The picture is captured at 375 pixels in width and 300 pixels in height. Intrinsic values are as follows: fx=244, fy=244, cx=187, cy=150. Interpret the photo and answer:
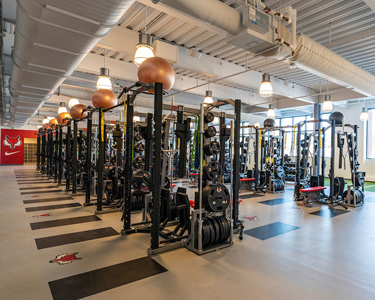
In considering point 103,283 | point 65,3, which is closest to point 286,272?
point 103,283

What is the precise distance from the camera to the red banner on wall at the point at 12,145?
2077cm

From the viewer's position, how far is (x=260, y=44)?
385cm

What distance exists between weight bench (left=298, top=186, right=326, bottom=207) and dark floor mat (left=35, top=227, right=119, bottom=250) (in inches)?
202

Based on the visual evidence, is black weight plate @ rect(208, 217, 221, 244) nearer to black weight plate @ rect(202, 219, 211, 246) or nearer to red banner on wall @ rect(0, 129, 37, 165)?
black weight plate @ rect(202, 219, 211, 246)

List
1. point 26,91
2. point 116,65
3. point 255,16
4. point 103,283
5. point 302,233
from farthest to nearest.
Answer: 1. point 116,65
2. point 26,91
3. point 302,233
4. point 255,16
5. point 103,283

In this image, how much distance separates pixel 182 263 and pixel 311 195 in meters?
5.28

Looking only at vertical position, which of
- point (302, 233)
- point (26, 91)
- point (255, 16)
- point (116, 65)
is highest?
point (116, 65)

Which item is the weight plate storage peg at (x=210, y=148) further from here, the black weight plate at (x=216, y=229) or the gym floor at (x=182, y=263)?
the gym floor at (x=182, y=263)

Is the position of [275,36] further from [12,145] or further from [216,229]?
[12,145]

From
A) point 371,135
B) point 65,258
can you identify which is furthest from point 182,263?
point 371,135

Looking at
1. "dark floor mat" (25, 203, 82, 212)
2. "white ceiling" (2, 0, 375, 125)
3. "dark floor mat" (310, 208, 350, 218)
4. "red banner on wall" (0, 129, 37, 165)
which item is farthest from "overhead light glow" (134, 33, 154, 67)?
"red banner on wall" (0, 129, 37, 165)

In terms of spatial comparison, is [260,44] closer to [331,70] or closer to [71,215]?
[331,70]

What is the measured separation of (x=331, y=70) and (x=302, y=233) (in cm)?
343

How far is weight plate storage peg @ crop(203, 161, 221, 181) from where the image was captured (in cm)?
382
